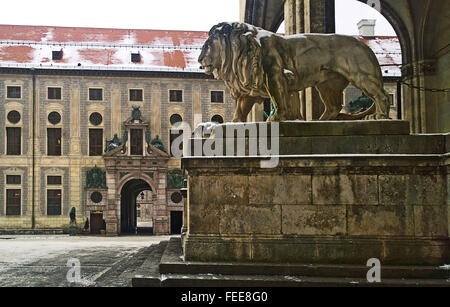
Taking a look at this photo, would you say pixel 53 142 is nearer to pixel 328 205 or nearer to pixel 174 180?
Result: pixel 174 180

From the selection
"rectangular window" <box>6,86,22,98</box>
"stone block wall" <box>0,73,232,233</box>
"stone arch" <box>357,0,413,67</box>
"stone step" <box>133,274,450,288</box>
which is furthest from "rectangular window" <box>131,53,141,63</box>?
"stone step" <box>133,274,450,288</box>

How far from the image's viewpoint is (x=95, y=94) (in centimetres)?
4328

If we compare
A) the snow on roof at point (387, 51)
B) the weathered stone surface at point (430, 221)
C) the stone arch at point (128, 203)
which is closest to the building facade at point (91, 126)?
the stone arch at point (128, 203)

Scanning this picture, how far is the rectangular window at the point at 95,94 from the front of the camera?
4325 centimetres

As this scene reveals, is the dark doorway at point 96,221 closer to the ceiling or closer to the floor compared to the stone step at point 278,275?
closer to the floor

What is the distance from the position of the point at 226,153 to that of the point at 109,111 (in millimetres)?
37066

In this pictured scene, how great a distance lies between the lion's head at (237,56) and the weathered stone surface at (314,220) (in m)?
2.12

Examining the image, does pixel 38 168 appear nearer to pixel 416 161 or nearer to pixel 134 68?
pixel 134 68

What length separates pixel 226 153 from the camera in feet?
25.8

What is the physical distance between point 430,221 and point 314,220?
1575mm

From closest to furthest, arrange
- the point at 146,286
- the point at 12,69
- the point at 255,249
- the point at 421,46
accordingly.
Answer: the point at 146,286 → the point at 255,249 → the point at 421,46 → the point at 12,69

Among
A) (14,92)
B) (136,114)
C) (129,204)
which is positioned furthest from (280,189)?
(129,204)

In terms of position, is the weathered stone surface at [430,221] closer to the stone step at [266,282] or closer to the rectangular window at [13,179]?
the stone step at [266,282]
